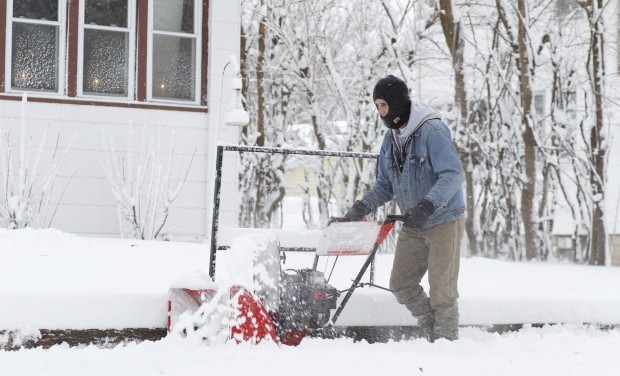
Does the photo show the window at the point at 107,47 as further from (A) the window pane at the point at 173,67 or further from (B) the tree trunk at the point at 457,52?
(B) the tree trunk at the point at 457,52

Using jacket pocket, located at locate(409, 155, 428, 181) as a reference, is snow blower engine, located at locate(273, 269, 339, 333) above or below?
below

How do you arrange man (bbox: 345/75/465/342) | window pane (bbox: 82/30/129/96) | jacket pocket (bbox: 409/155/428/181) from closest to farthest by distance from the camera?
man (bbox: 345/75/465/342), jacket pocket (bbox: 409/155/428/181), window pane (bbox: 82/30/129/96)

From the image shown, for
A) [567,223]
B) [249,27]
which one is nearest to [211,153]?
[249,27]

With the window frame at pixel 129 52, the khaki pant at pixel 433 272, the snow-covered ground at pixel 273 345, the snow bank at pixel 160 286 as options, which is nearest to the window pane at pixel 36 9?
the window frame at pixel 129 52

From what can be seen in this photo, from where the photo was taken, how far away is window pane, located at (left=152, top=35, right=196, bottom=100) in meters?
11.2

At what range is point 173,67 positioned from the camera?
11.3m

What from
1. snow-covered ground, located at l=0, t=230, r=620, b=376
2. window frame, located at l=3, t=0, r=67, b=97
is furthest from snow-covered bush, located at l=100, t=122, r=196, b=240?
snow-covered ground, located at l=0, t=230, r=620, b=376

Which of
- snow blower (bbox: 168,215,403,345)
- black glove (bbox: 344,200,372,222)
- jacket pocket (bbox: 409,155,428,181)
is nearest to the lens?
snow blower (bbox: 168,215,403,345)

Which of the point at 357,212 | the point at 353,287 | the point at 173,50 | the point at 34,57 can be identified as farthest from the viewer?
the point at 173,50

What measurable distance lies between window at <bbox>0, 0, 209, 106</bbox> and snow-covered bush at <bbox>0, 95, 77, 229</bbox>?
0.69 metres

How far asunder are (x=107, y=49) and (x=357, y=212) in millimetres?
6630

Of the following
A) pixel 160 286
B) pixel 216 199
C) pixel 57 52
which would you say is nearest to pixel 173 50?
pixel 57 52

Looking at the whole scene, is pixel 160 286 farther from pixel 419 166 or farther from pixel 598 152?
pixel 598 152

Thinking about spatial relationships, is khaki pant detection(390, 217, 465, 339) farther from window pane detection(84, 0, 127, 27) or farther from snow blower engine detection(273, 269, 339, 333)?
window pane detection(84, 0, 127, 27)
